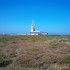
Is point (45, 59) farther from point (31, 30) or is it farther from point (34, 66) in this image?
point (31, 30)

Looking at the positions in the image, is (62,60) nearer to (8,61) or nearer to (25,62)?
(25,62)

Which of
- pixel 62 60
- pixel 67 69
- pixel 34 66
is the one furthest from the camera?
pixel 62 60

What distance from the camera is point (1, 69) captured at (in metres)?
9.75

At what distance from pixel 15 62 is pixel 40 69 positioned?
2.22 metres

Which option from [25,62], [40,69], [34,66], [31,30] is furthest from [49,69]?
[31,30]

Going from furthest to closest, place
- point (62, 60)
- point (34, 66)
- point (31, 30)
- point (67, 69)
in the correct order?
point (31, 30) < point (62, 60) < point (34, 66) < point (67, 69)

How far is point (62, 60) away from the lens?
11812 millimetres

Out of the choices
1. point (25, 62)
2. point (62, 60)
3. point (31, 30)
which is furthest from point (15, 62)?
point (31, 30)

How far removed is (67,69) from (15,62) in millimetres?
3554

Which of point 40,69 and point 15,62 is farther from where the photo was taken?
point 15,62

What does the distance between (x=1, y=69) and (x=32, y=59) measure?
2.87 metres

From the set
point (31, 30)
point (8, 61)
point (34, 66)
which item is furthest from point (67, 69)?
point (31, 30)

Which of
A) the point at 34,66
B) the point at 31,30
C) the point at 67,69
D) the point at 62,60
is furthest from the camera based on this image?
the point at 31,30

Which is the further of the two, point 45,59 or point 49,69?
point 45,59
